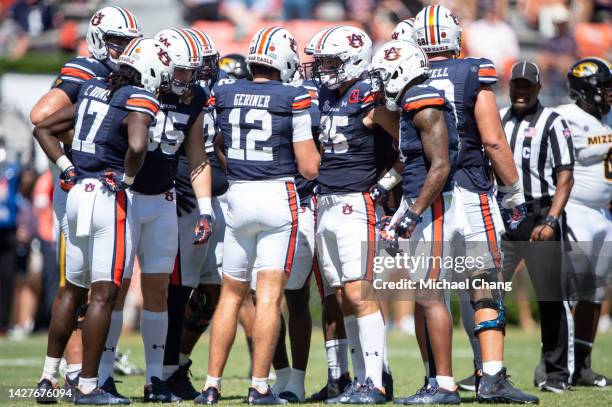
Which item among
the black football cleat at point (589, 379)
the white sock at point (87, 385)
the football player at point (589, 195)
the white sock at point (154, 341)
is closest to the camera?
the white sock at point (87, 385)

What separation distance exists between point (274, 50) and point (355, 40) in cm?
62

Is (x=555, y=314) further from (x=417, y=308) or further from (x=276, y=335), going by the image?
(x=276, y=335)

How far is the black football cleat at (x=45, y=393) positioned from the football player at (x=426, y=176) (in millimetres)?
2321

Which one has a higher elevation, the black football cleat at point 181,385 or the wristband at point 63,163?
the wristband at point 63,163

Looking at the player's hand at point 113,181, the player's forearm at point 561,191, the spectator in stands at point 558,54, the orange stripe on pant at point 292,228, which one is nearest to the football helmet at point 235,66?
the orange stripe on pant at point 292,228

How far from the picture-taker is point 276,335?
721 centimetres

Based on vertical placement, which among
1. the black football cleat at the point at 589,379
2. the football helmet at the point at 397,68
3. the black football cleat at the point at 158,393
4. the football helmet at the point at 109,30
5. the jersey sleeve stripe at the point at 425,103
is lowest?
the black football cleat at the point at 589,379

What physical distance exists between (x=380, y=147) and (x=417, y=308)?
1173mm

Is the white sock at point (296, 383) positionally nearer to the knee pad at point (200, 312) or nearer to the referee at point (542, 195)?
the knee pad at point (200, 312)

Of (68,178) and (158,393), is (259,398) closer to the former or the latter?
(158,393)

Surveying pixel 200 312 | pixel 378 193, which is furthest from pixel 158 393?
pixel 378 193

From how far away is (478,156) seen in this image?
770 centimetres

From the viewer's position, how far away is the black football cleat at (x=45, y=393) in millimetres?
7203

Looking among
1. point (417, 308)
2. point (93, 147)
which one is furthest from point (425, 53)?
point (93, 147)
